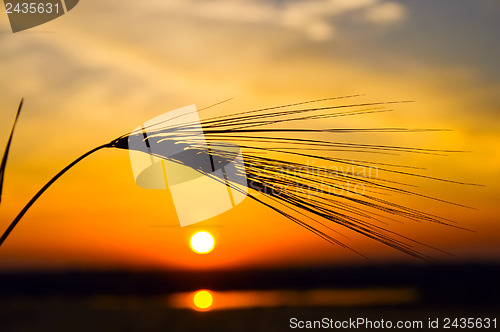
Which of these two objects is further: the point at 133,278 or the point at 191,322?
the point at 133,278

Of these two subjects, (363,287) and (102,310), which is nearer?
(102,310)

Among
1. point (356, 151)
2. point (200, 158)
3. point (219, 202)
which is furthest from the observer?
point (219, 202)

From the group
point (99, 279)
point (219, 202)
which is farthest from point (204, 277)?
point (219, 202)

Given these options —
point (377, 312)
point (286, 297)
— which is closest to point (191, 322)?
point (286, 297)

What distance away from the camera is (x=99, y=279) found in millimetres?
10258

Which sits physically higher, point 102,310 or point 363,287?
point 102,310

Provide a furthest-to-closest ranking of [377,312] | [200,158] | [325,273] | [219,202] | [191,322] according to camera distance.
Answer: [325,273], [377,312], [191,322], [219,202], [200,158]

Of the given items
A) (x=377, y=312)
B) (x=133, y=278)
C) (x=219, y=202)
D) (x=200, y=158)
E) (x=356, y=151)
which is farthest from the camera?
(x=133, y=278)

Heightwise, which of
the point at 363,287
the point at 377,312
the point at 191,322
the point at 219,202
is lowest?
the point at 363,287

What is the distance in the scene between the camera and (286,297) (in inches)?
372

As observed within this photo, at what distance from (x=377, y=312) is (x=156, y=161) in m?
8.13

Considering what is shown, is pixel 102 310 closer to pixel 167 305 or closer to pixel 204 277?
pixel 167 305

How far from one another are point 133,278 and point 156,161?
32.7ft

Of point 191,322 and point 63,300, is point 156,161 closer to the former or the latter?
point 191,322
